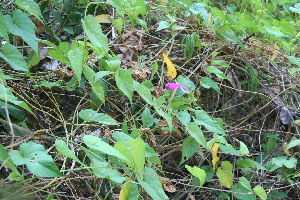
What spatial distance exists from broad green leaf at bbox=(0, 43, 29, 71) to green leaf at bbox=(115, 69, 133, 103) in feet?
0.84

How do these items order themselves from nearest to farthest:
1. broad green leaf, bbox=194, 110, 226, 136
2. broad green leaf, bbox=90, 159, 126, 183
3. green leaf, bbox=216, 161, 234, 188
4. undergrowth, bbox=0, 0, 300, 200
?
broad green leaf, bbox=90, 159, 126, 183
undergrowth, bbox=0, 0, 300, 200
broad green leaf, bbox=194, 110, 226, 136
green leaf, bbox=216, 161, 234, 188

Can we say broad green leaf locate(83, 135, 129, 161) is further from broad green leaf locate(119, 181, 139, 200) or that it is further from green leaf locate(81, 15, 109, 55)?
green leaf locate(81, 15, 109, 55)

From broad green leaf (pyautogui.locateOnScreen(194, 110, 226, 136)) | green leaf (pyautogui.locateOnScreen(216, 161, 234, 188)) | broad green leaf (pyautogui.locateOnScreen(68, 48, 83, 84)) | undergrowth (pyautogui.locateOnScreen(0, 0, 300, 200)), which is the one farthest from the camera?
green leaf (pyautogui.locateOnScreen(216, 161, 234, 188))

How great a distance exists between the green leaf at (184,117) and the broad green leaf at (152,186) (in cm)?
27

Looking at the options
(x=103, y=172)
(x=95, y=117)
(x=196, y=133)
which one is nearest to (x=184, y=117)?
(x=196, y=133)

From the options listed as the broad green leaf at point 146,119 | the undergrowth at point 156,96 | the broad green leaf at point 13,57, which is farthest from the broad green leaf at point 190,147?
the broad green leaf at point 13,57

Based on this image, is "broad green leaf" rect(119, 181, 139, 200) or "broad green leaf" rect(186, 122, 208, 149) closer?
"broad green leaf" rect(119, 181, 139, 200)

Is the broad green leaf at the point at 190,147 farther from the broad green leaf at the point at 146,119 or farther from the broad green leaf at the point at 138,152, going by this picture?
the broad green leaf at the point at 138,152

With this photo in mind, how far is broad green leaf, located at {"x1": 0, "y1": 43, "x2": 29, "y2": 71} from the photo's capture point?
0.99 metres

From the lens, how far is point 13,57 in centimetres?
100

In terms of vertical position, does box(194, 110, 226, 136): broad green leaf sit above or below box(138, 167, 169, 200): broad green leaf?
below

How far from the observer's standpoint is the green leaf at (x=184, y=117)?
1089 millimetres

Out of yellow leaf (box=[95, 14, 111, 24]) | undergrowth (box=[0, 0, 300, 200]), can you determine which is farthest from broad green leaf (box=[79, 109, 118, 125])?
yellow leaf (box=[95, 14, 111, 24])

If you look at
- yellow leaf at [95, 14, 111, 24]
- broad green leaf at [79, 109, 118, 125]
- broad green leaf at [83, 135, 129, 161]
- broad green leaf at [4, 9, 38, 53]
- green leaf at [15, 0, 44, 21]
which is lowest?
broad green leaf at [79, 109, 118, 125]
